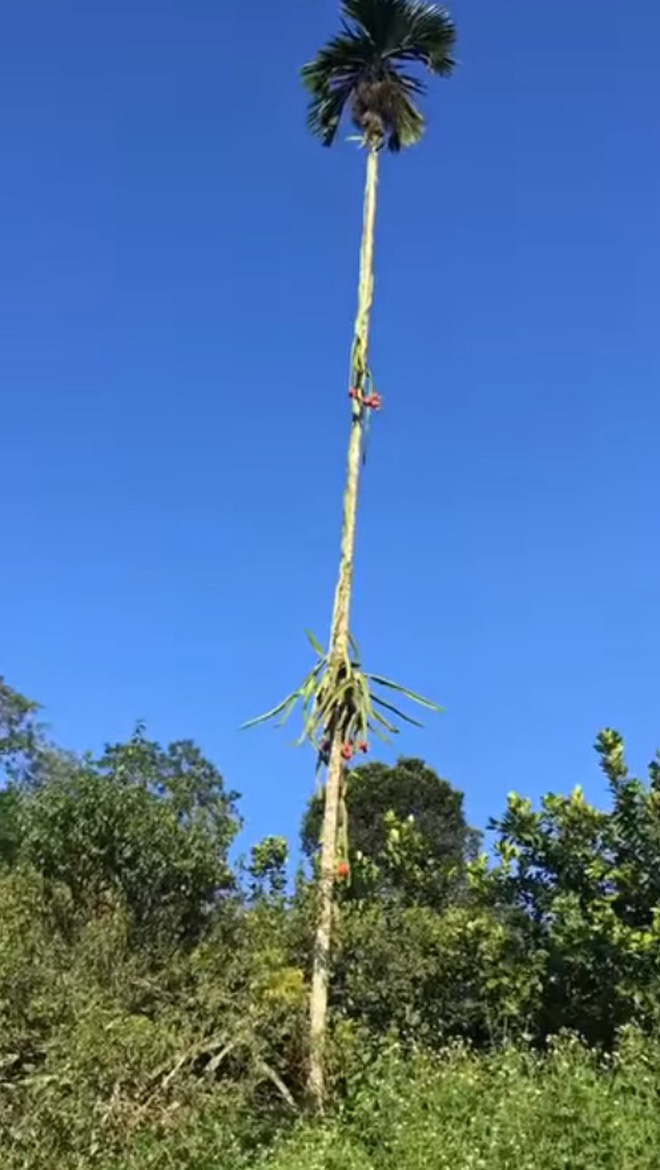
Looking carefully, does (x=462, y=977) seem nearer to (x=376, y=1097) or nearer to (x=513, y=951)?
(x=513, y=951)

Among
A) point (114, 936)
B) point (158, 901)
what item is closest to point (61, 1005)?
point (114, 936)

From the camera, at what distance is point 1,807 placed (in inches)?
946

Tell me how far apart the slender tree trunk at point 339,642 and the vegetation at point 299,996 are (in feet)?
0.71

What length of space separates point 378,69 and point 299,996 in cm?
931

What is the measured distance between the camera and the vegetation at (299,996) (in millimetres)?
8758

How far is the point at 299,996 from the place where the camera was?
10789 mm

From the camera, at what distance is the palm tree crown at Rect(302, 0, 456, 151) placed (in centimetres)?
1252

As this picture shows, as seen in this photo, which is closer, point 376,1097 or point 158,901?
point 376,1097

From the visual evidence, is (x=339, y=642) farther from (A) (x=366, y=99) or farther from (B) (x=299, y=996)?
(A) (x=366, y=99)

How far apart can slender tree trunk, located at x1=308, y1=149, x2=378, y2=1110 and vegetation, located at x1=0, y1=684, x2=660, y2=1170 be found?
0.71 ft

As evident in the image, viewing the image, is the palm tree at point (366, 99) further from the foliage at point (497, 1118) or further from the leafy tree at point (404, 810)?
the leafy tree at point (404, 810)

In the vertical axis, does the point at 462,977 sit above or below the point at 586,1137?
above

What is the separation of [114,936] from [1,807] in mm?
14079

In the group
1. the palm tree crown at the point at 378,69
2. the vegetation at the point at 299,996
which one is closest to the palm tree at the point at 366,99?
the palm tree crown at the point at 378,69
